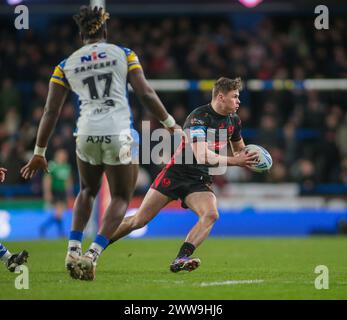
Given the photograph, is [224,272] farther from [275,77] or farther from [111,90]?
[275,77]

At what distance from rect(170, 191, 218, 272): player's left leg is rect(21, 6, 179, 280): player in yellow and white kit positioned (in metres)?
1.08

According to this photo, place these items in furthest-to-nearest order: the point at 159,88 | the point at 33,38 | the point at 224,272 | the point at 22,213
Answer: the point at 33,38
the point at 159,88
the point at 22,213
the point at 224,272

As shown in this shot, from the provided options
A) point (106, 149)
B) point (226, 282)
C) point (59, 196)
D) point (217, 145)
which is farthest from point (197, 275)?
point (59, 196)

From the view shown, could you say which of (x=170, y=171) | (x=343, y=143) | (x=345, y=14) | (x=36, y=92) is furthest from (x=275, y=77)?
(x=170, y=171)

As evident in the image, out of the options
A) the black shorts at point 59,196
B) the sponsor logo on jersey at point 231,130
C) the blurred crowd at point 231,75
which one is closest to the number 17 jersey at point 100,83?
the sponsor logo on jersey at point 231,130

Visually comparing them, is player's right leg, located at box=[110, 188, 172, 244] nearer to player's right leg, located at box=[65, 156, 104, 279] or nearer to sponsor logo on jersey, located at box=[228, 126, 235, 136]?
sponsor logo on jersey, located at box=[228, 126, 235, 136]

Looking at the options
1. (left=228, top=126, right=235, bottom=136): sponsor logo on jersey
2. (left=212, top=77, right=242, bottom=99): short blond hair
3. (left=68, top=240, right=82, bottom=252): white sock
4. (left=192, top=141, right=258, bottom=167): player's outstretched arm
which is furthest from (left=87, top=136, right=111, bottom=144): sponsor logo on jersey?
(left=228, top=126, right=235, bottom=136): sponsor logo on jersey

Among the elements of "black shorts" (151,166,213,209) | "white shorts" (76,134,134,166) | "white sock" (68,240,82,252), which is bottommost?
"white sock" (68,240,82,252)

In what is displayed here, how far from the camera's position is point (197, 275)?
8.74 metres

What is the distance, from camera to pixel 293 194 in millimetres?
18703

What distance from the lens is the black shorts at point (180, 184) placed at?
9250 mm

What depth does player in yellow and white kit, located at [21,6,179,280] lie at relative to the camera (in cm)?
779

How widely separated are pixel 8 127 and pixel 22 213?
2.71 metres
